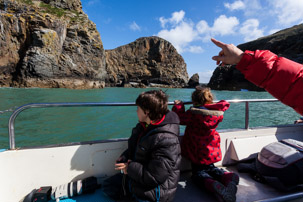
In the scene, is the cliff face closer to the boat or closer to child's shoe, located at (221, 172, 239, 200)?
the boat

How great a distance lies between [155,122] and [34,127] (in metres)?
7.35

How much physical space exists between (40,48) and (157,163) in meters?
34.2

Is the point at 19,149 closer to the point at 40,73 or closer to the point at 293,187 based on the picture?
the point at 293,187

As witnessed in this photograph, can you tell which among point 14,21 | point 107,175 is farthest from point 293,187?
point 14,21

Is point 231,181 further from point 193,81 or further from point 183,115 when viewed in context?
point 193,81

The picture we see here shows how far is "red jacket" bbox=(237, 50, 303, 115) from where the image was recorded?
62 cm

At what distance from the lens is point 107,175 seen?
6.17 ft

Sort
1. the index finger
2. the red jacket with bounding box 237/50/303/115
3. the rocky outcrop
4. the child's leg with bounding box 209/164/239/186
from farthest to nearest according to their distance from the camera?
1. the rocky outcrop
2. the child's leg with bounding box 209/164/239/186
3. the index finger
4. the red jacket with bounding box 237/50/303/115

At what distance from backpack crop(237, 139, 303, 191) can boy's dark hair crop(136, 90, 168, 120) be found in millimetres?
1425

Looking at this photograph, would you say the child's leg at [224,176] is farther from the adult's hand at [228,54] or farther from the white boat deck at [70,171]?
the adult's hand at [228,54]

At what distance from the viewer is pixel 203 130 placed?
1.80 meters

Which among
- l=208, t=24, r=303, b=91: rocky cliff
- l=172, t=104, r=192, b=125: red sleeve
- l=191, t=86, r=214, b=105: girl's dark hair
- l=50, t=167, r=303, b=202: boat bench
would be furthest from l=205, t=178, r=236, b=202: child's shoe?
l=208, t=24, r=303, b=91: rocky cliff

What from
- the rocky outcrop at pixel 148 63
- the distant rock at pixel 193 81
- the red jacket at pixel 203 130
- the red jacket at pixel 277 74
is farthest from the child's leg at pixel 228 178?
the distant rock at pixel 193 81

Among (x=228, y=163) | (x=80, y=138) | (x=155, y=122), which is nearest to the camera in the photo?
(x=155, y=122)
